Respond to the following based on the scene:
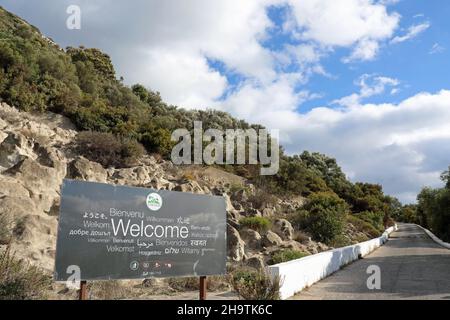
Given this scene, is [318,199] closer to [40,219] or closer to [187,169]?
[187,169]

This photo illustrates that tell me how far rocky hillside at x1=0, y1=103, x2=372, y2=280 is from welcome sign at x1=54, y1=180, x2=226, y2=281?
5.60 meters

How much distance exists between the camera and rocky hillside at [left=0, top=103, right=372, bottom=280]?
45.2 ft

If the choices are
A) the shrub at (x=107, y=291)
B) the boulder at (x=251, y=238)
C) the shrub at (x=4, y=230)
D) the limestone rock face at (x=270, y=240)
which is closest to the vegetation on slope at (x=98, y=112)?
the limestone rock face at (x=270, y=240)

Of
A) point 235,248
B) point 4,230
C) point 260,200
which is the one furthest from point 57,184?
point 260,200

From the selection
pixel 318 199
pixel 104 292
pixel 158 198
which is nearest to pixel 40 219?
pixel 104 292

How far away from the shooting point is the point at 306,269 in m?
13.2

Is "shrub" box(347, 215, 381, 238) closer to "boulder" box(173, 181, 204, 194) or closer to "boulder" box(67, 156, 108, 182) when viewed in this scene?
"boulder" box(173, 181, 204, 194)

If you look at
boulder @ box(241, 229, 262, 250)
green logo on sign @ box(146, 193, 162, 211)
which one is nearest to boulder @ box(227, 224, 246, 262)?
boulder @ box(241, 229, 262, 250)

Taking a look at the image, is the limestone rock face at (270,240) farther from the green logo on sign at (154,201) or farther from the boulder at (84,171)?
the green logo on sign at (154,201)

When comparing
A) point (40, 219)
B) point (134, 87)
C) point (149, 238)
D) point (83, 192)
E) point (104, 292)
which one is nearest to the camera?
point (83, 192)

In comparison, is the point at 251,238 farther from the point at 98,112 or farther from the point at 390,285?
the point at 98,112

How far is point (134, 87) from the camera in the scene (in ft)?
168
